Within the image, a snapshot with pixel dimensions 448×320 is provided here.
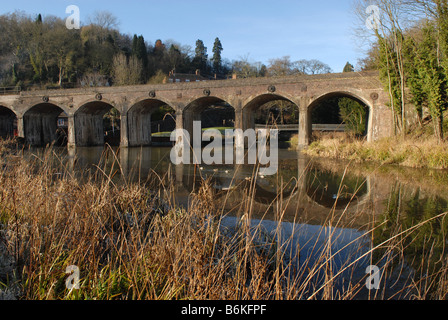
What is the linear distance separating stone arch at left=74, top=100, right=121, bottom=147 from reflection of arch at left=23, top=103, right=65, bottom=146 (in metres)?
2.61

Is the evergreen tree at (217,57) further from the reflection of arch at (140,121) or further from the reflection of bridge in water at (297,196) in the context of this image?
the reflection of bridge in water at (297,196)

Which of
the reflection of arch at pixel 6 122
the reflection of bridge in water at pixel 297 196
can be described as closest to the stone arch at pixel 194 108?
the reflection of bridge in water at pixel 297 196

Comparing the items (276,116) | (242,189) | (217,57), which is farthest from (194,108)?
(217,57)

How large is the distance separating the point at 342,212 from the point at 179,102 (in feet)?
65.0

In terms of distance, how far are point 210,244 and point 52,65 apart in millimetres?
50583

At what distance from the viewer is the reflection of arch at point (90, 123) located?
2811 centimetres

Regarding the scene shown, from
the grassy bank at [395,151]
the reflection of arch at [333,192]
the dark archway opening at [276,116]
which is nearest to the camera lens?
the reflection of arch at [333,192]

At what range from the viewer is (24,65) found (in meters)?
47.0

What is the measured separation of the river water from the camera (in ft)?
11.9

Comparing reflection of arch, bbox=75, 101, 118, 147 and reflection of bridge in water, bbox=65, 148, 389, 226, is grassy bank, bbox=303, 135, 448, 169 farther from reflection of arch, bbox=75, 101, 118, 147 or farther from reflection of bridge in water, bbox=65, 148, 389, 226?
reflection of arch, bbox=75, 101, 118, 147
